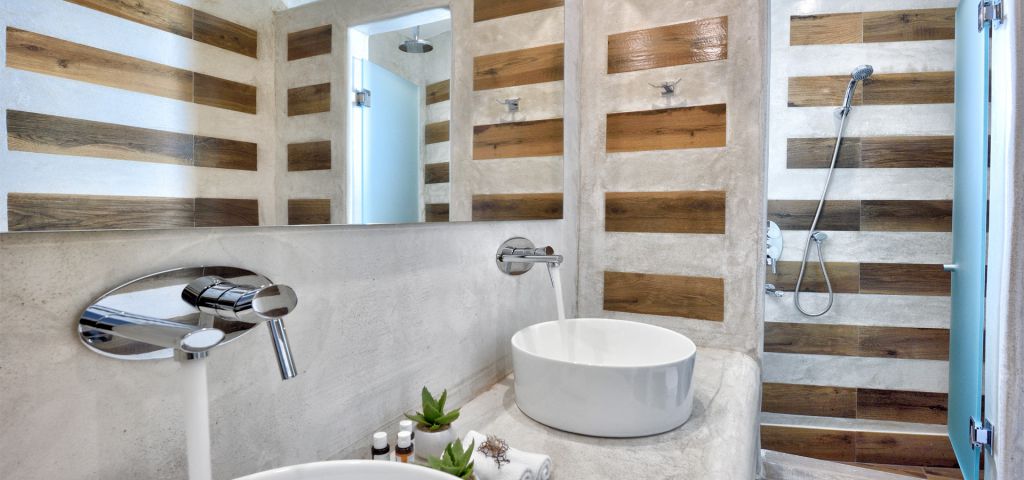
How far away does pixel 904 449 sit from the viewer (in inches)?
88.5

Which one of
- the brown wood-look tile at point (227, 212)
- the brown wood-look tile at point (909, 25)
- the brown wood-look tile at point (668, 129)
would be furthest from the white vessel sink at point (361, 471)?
the brown wood-look tile at point (909, 25)

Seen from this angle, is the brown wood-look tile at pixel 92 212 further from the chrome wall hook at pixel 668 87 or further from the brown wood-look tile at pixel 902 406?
the brown wood-look tile at pixel 902 406

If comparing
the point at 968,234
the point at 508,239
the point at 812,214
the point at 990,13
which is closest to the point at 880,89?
the point at 990,13

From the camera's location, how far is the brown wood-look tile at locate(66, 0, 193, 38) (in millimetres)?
406

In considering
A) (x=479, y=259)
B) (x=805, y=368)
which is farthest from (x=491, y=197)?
(x=805, y=368)

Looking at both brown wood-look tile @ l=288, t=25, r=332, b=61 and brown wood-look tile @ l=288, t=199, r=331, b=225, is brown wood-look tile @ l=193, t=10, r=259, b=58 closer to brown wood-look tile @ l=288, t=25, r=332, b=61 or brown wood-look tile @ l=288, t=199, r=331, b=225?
brown wood-look tile @ l=288, t=25, r=332, b=61

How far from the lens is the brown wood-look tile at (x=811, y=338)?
236 centimetres

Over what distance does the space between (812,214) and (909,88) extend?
698 millimetres

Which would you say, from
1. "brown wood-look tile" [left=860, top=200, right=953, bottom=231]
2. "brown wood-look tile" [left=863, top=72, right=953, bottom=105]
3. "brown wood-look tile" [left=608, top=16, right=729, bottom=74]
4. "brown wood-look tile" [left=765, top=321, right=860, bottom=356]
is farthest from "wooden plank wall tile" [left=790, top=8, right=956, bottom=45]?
"brown wood-look tile" [left=765, top=321, right=860, bottom=356]

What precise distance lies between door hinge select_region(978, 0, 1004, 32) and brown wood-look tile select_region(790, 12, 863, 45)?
0.47 meters

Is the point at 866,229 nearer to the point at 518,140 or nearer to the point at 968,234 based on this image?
the point at 968,234

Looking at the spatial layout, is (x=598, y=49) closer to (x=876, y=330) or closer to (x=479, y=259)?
(x=479, y=259)

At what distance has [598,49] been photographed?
159 cm

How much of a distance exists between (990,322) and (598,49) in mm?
1724
